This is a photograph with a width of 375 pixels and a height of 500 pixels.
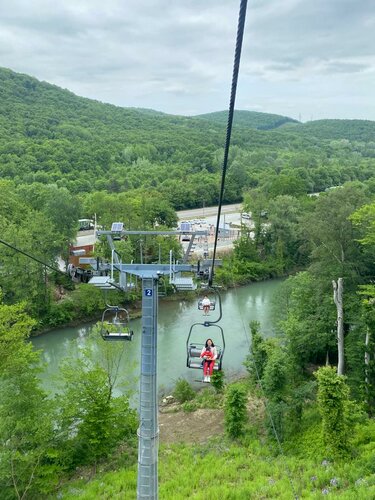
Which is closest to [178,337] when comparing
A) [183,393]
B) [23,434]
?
[183,393]

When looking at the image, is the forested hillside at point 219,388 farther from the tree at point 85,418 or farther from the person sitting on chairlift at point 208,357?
the person sitting on chairlift at point 208,357

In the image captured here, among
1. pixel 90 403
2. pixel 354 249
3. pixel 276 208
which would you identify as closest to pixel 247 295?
pixel 276 208

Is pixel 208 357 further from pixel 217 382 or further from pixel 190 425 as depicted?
pixel 217 382

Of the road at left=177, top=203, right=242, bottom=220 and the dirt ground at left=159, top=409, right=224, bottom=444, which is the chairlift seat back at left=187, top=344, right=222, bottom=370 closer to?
the dirt ground at left=159, top=409, right=224, bottom=444

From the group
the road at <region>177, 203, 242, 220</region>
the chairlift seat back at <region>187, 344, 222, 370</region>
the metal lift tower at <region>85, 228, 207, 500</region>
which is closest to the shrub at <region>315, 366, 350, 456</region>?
the chairlift seat back at <region>187, 344, 222, 370</region>

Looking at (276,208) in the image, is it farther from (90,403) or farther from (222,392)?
(90,403)

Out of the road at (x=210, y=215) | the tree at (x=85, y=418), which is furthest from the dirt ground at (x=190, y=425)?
the road at (x=210, y=215)

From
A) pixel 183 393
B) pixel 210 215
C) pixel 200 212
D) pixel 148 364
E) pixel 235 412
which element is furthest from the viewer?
pixel 200 212
